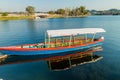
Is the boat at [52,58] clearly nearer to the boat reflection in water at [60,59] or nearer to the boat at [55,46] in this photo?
the boat reflection in water at [60,59]

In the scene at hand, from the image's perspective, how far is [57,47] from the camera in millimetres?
32094

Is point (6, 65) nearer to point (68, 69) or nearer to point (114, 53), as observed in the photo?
point (68, 69)

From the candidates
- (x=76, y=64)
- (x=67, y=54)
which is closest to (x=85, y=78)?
(x=76, y=64)

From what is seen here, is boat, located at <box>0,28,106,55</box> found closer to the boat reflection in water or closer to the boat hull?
the boat hull

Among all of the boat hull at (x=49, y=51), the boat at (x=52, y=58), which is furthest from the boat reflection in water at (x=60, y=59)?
the boat hull at (x=49, y=51)

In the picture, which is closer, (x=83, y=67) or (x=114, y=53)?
(x=83, y=67)

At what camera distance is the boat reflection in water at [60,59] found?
2759 centimetres

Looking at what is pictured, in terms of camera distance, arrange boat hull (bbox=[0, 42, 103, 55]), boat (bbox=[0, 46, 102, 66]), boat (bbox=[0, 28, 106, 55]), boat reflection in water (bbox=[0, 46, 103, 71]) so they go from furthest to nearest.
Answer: boat (bbox=[0, 28, 106, 55]) < boat hull (bbox=[0, 42, 103, 55]) < boat (bbox=[0, 46, 102, 66]) < boat reflection in water (bbox=[0, 46, 103, 71])

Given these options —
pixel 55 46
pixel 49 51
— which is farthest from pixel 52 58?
pixel 55 46

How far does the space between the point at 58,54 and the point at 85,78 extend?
463 inches

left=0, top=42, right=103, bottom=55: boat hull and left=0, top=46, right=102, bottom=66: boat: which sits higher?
left=0, top=42, right=103, bottom=55: boat hull

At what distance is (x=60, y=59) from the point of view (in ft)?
99.0

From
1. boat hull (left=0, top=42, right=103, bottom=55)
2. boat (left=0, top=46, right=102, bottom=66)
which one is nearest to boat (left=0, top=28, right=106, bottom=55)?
boat hull (left=0, top=42, right=103, bottom=55)

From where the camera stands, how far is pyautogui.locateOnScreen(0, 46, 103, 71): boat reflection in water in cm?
2759
